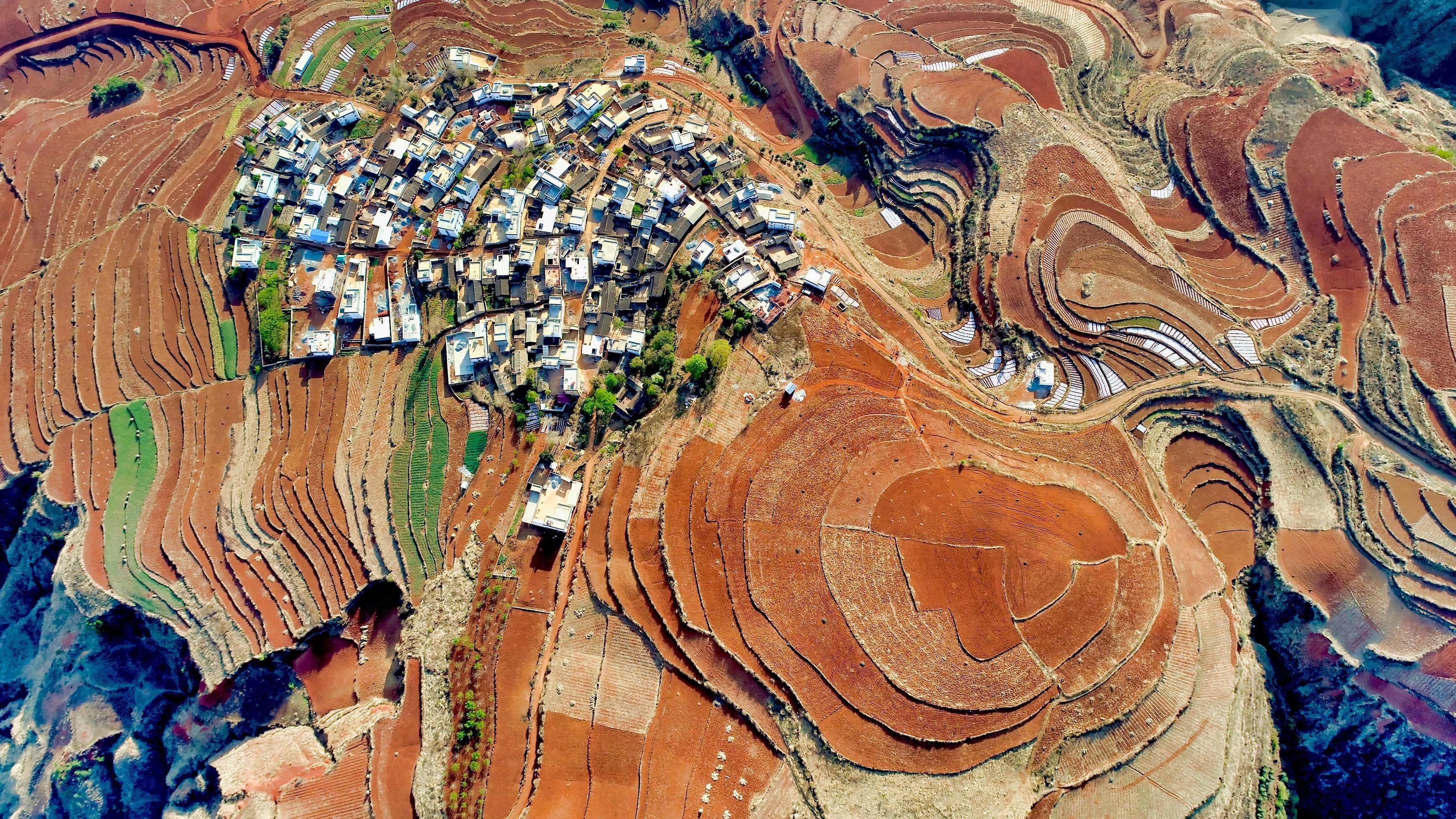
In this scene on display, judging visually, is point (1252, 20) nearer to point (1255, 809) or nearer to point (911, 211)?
point (911, 211)

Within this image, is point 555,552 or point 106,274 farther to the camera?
point 106,274

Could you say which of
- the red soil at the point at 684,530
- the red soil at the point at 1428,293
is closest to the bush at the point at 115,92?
the red soil at the point at 684,530

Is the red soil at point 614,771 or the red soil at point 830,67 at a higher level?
the red soil at point 830,67

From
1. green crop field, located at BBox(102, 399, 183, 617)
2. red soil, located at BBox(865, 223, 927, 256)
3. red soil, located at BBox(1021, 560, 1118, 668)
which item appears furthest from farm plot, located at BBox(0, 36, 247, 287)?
red soil, located at BBox(1021, 560, 1118, 668)

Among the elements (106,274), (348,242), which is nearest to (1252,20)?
(348,242)

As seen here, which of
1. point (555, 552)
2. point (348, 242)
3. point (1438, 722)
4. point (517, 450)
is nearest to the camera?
point (1438, 722)

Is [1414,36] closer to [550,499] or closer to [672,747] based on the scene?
[550,499]

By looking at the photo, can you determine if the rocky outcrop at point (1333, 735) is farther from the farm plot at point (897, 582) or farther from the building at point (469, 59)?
the building at point (469, 59)
